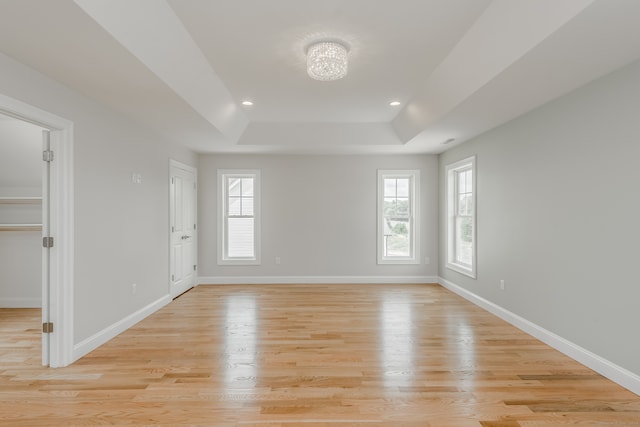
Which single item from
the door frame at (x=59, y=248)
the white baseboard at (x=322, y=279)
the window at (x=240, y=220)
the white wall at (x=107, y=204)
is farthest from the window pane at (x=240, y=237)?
the door frame at (x=59, y=248)

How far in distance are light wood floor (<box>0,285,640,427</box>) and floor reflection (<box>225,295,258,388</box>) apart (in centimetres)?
2

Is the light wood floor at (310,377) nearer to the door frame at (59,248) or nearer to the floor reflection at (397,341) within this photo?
the floor reflection at (397,341)

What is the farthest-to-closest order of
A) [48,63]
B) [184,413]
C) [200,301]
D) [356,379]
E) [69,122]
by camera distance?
[200,301], [69,122], [356,379], [48,63], [184,413]

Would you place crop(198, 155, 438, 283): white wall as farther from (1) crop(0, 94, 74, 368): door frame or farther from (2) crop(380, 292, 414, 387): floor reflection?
(1) crop(0, 94, 74, 368): door frame

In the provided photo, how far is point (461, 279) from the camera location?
5.39m

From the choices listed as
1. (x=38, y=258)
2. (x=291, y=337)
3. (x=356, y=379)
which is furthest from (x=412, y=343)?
(x=38, y=258)

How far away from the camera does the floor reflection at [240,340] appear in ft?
8.99

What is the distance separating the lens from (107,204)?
137 inches

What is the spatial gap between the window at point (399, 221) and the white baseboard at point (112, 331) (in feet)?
12.6

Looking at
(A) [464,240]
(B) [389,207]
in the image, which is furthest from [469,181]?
(B) [389,207]

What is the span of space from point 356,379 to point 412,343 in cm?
97

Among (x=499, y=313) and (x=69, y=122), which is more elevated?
(x=69, y=122)

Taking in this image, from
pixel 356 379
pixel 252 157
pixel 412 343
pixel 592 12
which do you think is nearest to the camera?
pixel 592 12

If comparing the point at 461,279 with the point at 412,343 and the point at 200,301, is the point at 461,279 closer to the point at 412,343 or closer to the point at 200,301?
the point at 412,343
